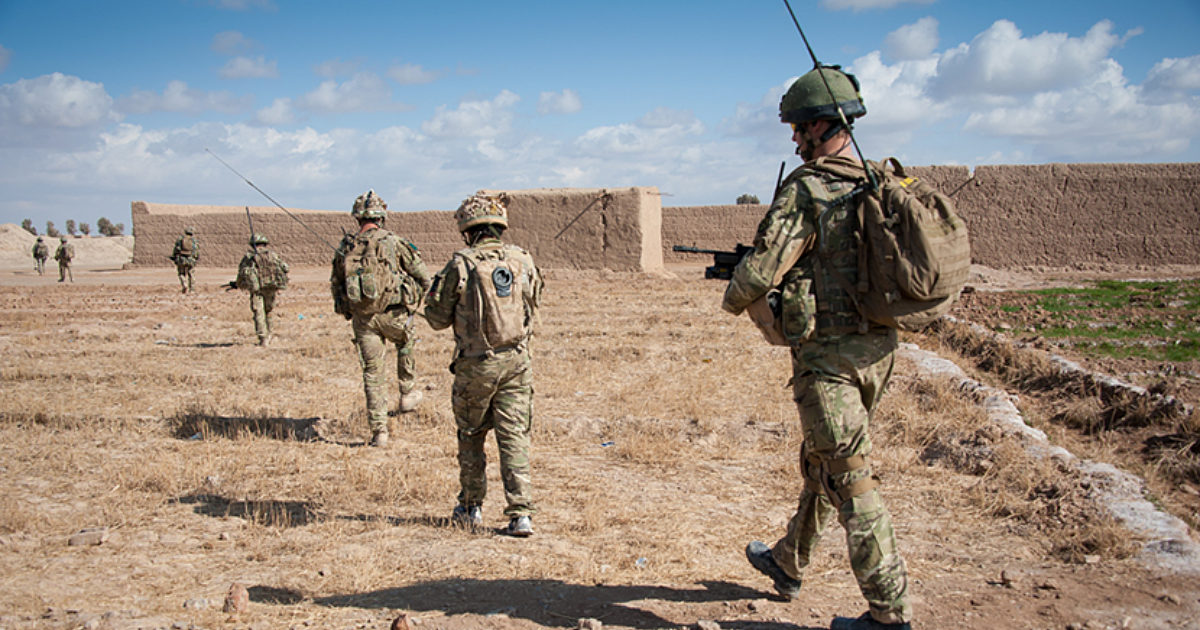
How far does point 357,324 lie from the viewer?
604cm

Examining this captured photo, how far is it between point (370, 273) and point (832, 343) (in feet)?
13.0

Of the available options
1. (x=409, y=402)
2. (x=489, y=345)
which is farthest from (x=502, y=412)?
(x=409, y=402)

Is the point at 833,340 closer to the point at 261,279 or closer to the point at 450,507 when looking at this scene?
the point at 450,507

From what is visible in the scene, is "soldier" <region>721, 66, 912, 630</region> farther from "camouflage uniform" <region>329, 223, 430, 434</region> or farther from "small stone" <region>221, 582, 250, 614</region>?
"camouflage uniform" <region>329, 223, 430, 434</region>

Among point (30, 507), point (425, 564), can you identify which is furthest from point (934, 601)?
point (30, 507)

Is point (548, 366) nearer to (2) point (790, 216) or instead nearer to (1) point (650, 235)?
(2) point (790, 216)

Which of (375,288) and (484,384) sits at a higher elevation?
(375,288)

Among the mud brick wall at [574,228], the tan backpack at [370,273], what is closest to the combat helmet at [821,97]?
the tan backpack at [370,273]

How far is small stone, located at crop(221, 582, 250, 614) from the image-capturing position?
10.5 feet

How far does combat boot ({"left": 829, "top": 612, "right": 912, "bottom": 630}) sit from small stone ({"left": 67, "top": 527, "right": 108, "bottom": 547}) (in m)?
3.57

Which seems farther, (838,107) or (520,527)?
(520,527)

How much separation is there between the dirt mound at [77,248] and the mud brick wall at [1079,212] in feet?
111

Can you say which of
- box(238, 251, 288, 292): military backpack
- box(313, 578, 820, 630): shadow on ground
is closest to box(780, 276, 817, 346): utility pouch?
box(313, 578, 820, 630): shadow on ground

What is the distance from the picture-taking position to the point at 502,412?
4.11 meters
